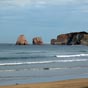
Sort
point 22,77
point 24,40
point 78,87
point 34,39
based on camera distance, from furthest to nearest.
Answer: point 34,39, point 24,40, point 22,77, point 78,87

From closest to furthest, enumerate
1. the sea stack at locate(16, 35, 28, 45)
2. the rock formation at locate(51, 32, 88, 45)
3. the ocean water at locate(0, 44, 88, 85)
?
1. the ocean water at locate(0, 44, 88, 85)
2. the sea stack at locate(16, 35, 28, 45)
3. the rock formation at locate(51, 32, 88, 45)

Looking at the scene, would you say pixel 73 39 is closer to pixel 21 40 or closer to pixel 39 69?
pixel 21 40

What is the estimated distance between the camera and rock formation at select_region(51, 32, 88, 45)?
165 meters

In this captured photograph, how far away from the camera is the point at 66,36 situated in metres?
177

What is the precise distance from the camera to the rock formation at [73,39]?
542ft

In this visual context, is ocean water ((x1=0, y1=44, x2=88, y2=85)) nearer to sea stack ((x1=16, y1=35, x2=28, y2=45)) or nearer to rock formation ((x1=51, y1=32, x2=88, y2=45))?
sea stack ((x1=16, y1=35, x2=28, y2=45))

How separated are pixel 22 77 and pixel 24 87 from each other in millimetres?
4187

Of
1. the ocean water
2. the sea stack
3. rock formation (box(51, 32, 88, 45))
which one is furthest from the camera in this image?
rock formation (box(51, 32, 88, 45))

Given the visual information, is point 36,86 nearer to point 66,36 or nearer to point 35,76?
point 35,76

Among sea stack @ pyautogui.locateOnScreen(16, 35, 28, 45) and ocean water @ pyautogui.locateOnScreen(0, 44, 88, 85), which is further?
sea stack @ pyautogui.locateOnScreen(16, 35, 28, 45)

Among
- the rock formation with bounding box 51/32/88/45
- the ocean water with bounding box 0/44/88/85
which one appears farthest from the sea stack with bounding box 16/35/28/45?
the ocean water with bounding box 0/44/88/85

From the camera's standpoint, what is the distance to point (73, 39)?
168875mm

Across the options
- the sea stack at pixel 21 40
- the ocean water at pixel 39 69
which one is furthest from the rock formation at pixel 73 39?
the ocean water at pixel 39 69

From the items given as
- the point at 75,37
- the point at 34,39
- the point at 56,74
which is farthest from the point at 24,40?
the point at 56,74
